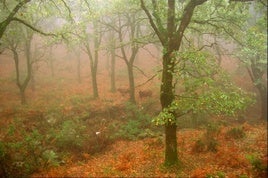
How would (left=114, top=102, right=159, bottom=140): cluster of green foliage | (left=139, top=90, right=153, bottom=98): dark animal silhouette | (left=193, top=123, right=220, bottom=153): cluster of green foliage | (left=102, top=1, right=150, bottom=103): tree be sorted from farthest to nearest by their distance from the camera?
1. (left=139, top=90, right=153, bottom=98): dark animal silhouette
2. (left=102, top=1, right=150, bottom=103): tree
3. (left=114, top=102, right=159, bottom=140): cluster of green foliage
4. (left=193, top=123, right=220, bottom=153): cluster of green foliage

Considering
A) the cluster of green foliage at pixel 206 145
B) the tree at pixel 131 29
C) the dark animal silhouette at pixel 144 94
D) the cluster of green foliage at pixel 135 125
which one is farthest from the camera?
the dark animal silhouette at pixel 144 94

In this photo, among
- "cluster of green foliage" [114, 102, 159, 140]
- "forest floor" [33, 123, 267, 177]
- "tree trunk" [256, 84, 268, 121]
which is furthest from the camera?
"tree trunk" [256, 84, 268, 121]

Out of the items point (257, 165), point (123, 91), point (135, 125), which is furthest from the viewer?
point (123, 91)

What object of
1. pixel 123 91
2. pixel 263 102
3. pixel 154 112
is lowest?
pixel 154 112

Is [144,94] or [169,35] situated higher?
[169,35]

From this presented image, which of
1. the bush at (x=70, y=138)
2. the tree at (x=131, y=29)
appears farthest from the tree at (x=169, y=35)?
the bush at (x=70, y=138)

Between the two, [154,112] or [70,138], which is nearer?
[70,138]

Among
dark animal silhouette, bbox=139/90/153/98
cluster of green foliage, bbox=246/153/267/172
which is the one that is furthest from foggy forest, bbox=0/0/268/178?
dark animal silhouette, bbox=139/90/153/98

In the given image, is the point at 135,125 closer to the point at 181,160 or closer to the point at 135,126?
the point at 135,126

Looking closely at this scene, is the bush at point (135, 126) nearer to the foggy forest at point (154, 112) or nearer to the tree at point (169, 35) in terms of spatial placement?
the foggy forest at point (154, 112)

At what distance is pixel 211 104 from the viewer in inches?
485

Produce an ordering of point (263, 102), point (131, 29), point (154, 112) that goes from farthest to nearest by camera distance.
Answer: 1. point (131, 29)
2. point (263, 102)
3. point (154, 112)

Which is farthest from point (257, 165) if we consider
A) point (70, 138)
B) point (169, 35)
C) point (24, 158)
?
point (24, 158)

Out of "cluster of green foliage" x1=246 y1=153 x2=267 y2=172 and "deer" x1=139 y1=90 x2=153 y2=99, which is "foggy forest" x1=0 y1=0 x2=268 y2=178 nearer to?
"cluster of green foliage" x1=246 y1=153 x2=267 y2=172
